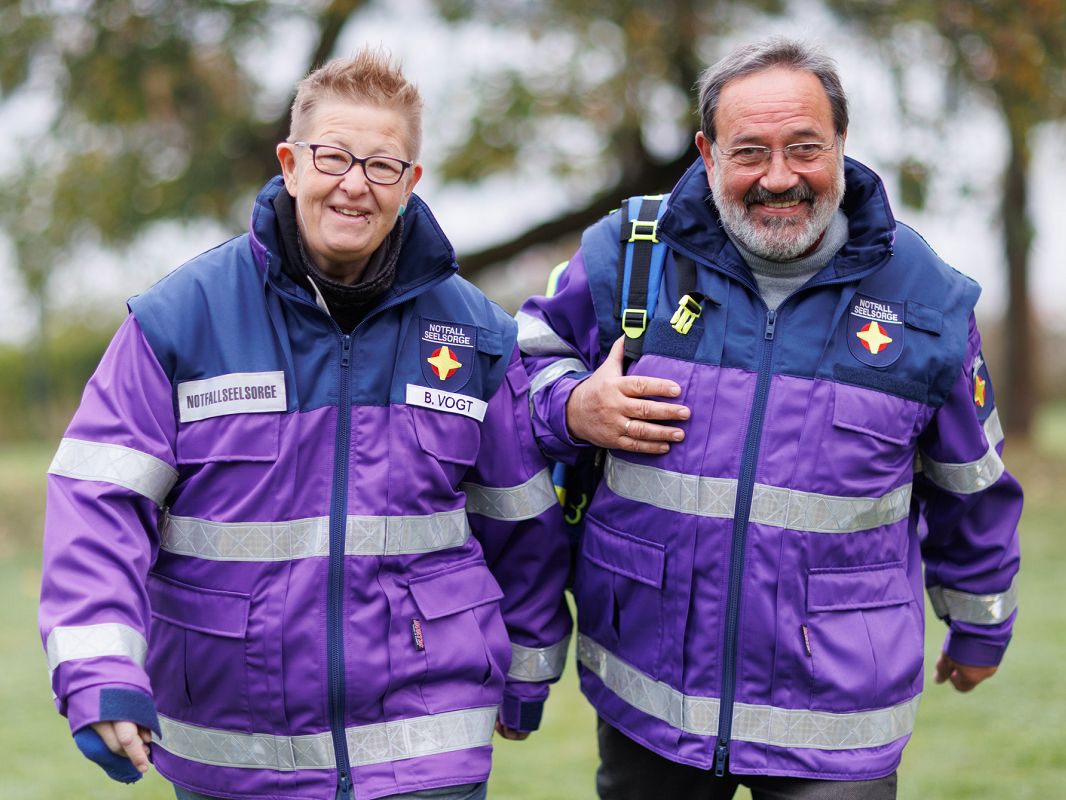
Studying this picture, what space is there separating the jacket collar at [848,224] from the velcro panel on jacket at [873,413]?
0.31m

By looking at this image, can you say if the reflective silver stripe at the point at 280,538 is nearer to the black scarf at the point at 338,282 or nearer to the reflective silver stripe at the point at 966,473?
the black scarf at the point at 338,282

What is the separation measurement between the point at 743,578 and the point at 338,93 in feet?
4.91

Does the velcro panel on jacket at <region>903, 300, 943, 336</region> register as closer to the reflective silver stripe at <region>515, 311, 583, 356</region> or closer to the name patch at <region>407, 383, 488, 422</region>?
the reflective silver stripe at <region>515, 311, 583, 356</region>

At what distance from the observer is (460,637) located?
3.19 meters

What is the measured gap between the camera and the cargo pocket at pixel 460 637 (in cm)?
313

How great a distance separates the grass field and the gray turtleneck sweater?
2999 mm

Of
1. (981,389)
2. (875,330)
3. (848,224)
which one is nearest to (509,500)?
(875,330)

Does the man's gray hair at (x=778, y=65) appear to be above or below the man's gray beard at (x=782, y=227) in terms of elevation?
above

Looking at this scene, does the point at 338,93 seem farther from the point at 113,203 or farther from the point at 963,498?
the point at 113,203

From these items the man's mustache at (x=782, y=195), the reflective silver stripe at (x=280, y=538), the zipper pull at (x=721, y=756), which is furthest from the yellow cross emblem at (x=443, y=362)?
the zipper pull at (x=721, y=756)

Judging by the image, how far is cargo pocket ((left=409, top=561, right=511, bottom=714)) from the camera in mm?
3135

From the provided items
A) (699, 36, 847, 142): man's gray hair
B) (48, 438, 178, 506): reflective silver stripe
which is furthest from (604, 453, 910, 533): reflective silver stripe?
(48, 438, 178, 506): reflective silver stripe

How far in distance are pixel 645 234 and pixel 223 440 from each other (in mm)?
1256

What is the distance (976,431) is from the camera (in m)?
3.53
